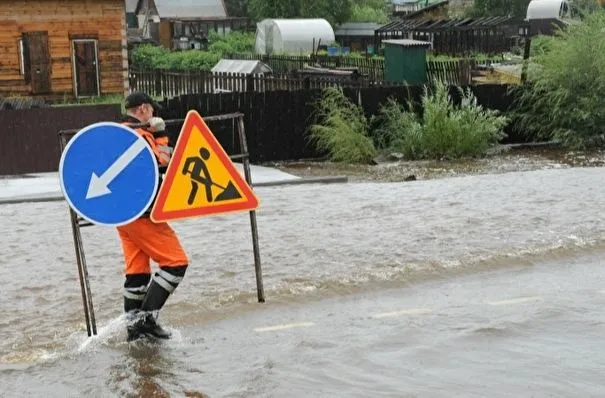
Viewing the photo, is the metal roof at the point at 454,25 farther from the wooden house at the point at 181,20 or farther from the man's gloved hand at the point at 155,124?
the man's gloved hand at the point at 155,124

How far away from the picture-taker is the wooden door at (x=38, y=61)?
88.9 feet

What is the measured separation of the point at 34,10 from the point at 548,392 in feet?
77.6

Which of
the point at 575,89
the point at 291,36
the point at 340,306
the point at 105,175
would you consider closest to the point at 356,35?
the point at 291,36

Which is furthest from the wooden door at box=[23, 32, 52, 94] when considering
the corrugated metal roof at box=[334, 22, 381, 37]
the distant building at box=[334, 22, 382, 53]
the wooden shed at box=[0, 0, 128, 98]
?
the corrugated metal roof at box=[334, 22, 381, 37]

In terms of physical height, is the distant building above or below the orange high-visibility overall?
below

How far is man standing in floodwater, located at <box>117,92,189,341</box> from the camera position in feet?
20.7

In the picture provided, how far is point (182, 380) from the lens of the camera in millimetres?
5984

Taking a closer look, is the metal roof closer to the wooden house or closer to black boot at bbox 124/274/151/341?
the wooden house

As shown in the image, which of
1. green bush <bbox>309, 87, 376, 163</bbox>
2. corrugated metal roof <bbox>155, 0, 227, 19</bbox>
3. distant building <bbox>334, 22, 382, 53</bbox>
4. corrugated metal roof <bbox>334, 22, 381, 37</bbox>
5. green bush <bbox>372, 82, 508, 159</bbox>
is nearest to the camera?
green bush <bbox>309, 87, 376, 163</bbox>

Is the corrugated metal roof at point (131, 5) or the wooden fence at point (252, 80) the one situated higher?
the corrugated metal roof at point (131, 5)

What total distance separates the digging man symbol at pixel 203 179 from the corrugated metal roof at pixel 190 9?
2680 inches

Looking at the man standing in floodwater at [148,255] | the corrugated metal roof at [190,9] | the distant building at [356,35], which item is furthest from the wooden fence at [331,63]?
the corrugated metal roof at [190,9]

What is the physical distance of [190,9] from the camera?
7481 cm

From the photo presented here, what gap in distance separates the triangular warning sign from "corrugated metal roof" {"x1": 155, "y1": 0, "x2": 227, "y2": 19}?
68056 mm
